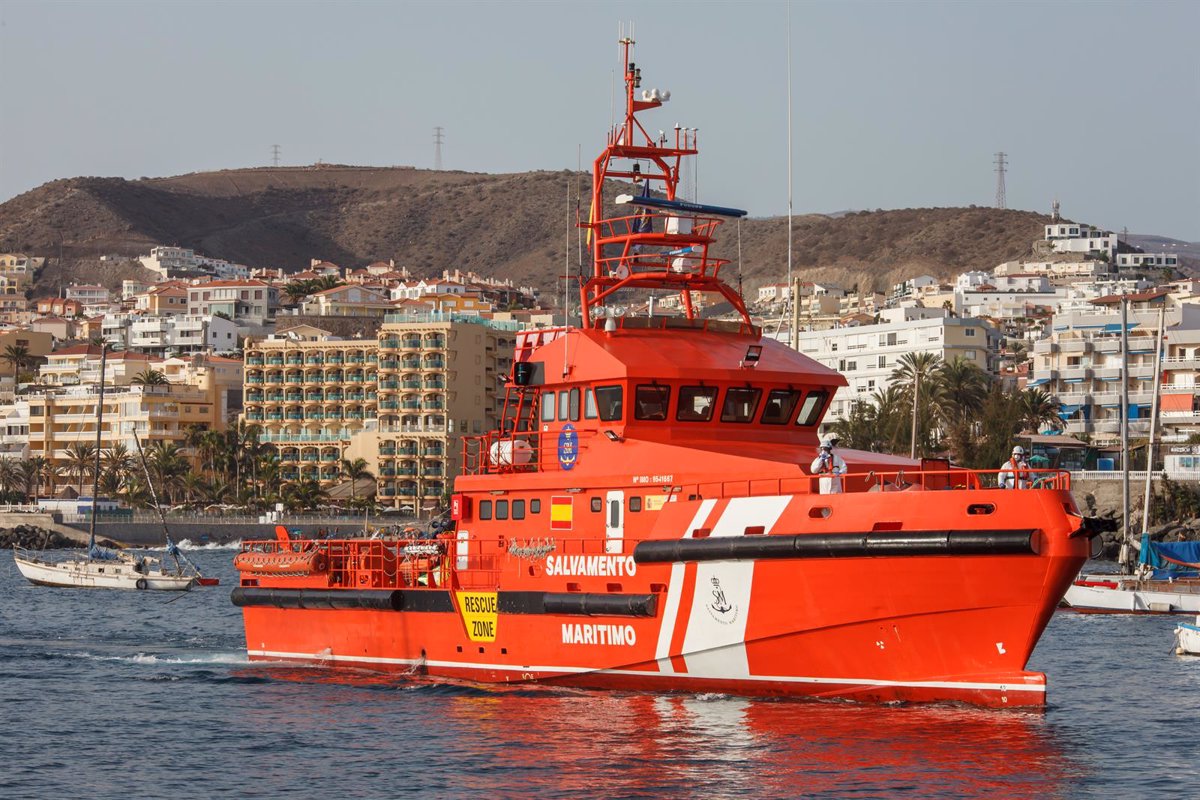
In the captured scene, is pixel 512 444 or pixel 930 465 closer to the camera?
pixel 930 465

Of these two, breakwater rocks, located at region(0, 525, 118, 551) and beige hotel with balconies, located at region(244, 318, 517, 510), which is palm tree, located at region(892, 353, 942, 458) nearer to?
beige hotel with balconies, located at region(244, 318, 517, 510)

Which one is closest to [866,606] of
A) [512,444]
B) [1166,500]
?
[512,444]

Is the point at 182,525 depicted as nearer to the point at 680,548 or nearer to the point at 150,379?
the point at 150,379

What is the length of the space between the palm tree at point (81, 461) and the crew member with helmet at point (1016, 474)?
93531 millimetres

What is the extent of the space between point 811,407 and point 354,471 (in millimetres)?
78840

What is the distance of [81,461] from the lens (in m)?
109

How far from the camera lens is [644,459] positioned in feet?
77.3

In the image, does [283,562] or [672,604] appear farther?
[283,562]

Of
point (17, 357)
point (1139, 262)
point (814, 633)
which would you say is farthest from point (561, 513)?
point (1139, 262)

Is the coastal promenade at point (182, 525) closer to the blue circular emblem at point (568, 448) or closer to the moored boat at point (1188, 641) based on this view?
the moored boat at point (1188, 641)

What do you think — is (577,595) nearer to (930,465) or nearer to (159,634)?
(930,465)

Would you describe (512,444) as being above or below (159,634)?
above

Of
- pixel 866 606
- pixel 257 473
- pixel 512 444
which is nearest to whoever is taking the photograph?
pixel 866 606

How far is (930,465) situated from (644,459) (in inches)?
153
